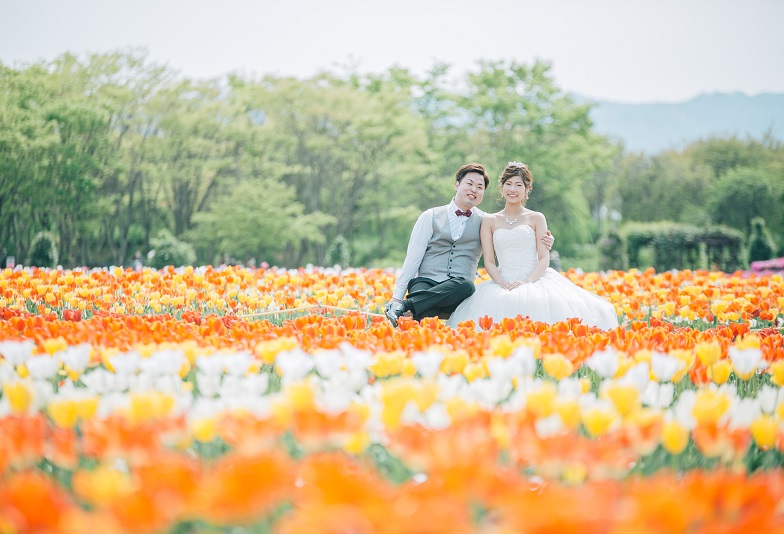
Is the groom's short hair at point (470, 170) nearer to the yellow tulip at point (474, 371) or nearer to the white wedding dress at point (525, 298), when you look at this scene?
the white wedding dress at point (525, 298)

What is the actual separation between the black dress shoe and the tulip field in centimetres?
215

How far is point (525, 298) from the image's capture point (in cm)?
716

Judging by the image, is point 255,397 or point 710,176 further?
point 710,176

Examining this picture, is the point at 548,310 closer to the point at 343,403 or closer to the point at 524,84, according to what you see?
the point at 343,403

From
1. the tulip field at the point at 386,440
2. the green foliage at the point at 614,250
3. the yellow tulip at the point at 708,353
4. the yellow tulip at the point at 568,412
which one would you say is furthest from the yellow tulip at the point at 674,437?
Answer: the green foliage at the point at 614,250

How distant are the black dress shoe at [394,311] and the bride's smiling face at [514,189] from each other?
1709 millimetres

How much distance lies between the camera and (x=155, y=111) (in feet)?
87.1

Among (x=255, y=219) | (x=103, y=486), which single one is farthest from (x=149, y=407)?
(x=255, y=219)

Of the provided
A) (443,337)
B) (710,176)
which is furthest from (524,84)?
(443,337)

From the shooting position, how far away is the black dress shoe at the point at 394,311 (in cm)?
637

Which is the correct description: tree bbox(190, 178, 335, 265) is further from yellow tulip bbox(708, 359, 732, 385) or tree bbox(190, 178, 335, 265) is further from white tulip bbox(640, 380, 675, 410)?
white tulip bbox(640, 380, 675, 410)

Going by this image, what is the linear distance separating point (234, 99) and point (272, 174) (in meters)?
2.96

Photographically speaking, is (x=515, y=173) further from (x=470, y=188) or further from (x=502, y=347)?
(x=502, y=347)

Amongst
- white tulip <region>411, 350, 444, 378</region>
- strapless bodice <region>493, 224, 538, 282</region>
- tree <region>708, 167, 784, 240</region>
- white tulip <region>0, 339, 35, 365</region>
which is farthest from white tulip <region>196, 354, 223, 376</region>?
tree <region>708, 167, 784, 240</region>
